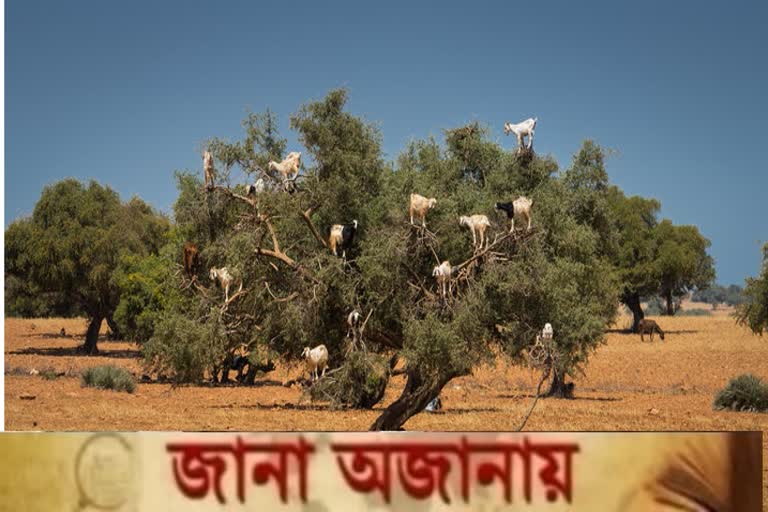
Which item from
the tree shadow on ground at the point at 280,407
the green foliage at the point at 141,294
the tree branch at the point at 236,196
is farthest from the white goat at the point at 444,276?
the green foliage at the point at 141,294

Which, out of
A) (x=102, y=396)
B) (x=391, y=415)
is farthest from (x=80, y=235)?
(x=391, y=415)

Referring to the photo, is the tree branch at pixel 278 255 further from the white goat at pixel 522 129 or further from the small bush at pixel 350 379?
the white goat at pixel 522 129

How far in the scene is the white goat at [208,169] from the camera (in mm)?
17331

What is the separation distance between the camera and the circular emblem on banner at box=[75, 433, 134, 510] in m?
5.64

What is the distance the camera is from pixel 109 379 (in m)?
27.3

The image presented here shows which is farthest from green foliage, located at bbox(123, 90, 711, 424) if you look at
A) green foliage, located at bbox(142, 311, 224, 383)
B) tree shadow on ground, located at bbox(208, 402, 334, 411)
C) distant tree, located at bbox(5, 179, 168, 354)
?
distant tree, located at bbox(5, 179, 168, 354)

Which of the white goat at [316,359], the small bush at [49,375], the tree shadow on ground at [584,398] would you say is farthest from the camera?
the small bush at [49,375]

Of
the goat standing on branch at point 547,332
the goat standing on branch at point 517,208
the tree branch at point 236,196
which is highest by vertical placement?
the tree branch at point 236,196

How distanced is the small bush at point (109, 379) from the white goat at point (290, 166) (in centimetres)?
1202

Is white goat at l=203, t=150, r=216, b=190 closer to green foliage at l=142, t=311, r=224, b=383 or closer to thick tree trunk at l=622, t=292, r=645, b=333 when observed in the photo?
green foliage at l=142, t=311, r=224, b=383

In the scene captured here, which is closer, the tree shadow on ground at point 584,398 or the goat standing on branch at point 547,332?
the goat standing on branch at point 547,332

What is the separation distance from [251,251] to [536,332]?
Result: 16.0 ft

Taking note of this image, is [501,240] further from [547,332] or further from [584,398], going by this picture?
[584,398]

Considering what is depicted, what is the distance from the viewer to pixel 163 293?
33094mm
